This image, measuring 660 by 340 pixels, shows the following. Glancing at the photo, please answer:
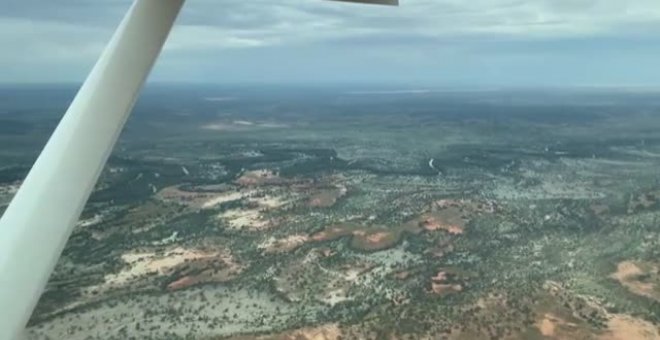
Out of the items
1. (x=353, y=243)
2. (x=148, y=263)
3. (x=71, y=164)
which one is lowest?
(x=353, y=243)

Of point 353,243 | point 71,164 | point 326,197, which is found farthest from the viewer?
point 326,197

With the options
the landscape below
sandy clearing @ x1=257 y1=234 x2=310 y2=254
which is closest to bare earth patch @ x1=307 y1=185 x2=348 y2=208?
the landscape below

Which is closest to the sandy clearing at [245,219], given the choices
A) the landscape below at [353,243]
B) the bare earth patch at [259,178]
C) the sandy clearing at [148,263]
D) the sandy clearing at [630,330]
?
the landscape below at [353,243]

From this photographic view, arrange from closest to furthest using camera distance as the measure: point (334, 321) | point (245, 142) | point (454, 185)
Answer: point (334, 321) → point (454, 185) → point (245, 142)

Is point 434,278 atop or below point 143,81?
below

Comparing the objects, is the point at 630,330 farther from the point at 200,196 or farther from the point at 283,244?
the point at 200,196

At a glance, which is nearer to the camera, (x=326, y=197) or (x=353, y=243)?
(x=353, y=243)

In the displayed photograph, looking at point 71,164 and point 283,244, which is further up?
point 71,164

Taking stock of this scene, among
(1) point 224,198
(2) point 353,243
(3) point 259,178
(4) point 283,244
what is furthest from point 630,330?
(3) point 259,178

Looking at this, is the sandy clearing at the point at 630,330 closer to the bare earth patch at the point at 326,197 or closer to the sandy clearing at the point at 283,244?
the sandy clearing at the point at 283,244

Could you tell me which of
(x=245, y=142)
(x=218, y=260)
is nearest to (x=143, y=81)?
(x=218, y=260)

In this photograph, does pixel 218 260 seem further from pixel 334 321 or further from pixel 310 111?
pixel 310 111
